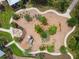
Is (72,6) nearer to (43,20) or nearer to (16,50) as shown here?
(43,20)

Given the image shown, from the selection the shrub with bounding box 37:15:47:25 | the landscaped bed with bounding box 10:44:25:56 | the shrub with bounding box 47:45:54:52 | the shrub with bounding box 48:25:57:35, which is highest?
the shrub with bounding box 37:15:47:25

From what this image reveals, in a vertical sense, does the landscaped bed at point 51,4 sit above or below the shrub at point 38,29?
above

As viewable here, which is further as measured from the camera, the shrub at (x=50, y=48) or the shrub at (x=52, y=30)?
the shrub at (x=52, y=30)

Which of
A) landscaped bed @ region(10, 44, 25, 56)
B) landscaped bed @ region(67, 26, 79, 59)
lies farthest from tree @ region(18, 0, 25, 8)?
landscaped bed @ region(67, 26, 79, 59)

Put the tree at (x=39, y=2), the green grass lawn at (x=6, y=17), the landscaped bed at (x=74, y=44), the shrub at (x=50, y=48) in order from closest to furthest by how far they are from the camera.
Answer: the landscaped bed at (x=74, y=44) < the shrub at (x=50, y=48) < the tree at (x=39, y=2) < the green grass lawn at (x=6, y=17)

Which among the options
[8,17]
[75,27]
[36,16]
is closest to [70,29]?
[75,27]

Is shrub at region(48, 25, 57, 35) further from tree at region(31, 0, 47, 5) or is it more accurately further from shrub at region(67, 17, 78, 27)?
tree at region(31, 0, 47, 5)

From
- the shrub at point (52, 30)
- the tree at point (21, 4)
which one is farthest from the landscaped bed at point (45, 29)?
the tree at point (21, 4)

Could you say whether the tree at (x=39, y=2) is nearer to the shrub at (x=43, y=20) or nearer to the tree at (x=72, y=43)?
the shrub at (x=43, y=20)
